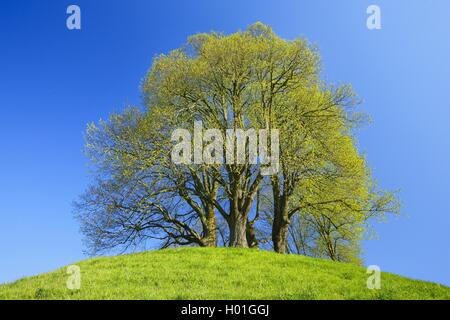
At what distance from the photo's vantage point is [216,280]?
15.7 metres

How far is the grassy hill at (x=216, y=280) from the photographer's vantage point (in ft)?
45.3

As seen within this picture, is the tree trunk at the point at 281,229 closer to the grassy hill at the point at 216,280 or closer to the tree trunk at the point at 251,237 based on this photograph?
the tree trunk at the point at 251,237

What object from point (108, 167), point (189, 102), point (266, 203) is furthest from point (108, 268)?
point (266, 203)

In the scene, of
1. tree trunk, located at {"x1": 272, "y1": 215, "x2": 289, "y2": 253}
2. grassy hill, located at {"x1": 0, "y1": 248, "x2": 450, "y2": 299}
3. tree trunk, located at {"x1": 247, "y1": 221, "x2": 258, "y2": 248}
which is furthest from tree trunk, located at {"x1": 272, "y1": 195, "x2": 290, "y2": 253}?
grassy hill, located at {"x1": 0, "y1": 248, "x2": 450, "y2": 299}

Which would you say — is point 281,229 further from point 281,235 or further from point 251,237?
point 251,237

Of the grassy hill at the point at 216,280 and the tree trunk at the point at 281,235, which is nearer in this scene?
the grassy hill at the point at 216,280

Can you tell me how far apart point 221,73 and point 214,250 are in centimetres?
1091

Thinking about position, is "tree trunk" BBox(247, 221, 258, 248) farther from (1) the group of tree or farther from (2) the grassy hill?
(2) the grassy hill

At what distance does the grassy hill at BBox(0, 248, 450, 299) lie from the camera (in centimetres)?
1381

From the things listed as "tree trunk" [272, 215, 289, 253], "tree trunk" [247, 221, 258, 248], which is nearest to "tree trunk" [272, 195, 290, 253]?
"tree trunk" [272, 215, 289, 253]

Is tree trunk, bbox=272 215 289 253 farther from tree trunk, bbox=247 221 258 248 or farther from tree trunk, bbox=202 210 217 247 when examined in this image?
tree trunk, bbox=202 210 217 247

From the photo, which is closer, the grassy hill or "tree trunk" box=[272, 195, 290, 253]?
the grassy hill

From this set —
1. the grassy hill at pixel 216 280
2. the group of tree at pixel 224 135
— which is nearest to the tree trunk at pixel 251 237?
the group of tree at pixel 224 135

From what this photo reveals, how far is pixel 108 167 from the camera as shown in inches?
1099
